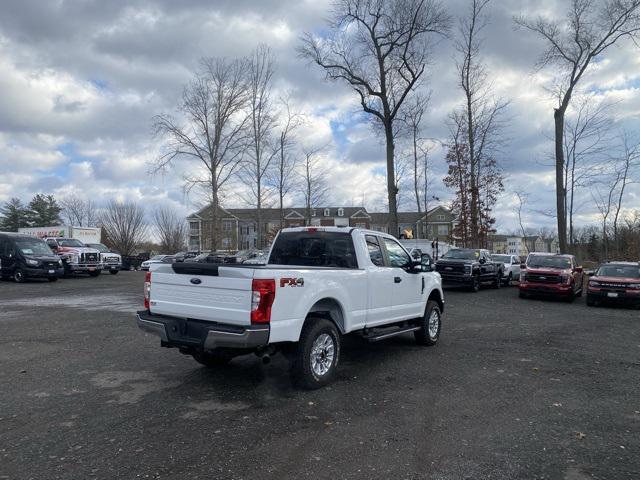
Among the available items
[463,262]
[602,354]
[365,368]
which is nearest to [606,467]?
[365,368]

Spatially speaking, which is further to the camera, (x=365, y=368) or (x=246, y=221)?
(x=246, y=221)

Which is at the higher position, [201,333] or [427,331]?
[201,333]

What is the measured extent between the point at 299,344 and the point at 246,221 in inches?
3301

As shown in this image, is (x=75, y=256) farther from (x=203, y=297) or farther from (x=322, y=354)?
(x=322, y=354)

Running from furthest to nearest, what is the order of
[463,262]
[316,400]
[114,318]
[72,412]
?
[463,262], [114,318], [316,400], [72,412]

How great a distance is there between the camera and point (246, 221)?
88125mm

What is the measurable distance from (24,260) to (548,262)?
22135 mm

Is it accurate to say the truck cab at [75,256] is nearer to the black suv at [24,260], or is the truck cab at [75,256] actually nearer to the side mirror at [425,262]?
the black suv at [24,260]

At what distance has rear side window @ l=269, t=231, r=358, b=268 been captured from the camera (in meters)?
6.79

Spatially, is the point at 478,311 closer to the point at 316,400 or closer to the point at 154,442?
the point at 316,400

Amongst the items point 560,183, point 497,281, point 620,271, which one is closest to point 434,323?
point 620,271

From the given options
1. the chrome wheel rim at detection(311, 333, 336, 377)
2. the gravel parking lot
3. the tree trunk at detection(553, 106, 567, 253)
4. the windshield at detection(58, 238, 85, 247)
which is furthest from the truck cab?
the tree trunk at detection(553, 106, 567, 253)

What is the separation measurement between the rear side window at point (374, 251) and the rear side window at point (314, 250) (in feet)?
1.23

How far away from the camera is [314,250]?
7023 mm
